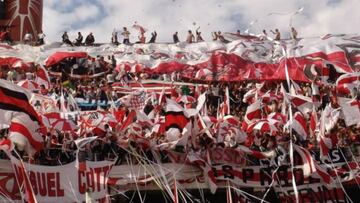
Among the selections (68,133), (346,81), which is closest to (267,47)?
(346,81)

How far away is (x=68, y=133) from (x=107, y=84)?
28.9 ft

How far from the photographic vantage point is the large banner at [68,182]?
51.4 ft

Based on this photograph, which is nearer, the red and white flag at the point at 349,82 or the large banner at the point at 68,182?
the large banner at the point at 68,182

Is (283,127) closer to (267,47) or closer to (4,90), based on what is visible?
(4,90)

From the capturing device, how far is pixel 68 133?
16.9 m

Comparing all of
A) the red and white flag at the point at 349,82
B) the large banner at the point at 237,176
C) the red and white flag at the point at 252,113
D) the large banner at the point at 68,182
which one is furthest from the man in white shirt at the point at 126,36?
the large banner at the point at 68,182

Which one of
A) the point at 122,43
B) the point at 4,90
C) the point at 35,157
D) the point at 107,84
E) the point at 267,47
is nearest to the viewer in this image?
the point at 4,90

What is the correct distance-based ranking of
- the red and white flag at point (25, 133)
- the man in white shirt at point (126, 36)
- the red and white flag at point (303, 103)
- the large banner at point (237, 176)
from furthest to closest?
the man in white shirt at point (126, 36) → the red and white flag at point (303, 103) → the large banner at point (237, 176) → the red and white flag at point (25, 133)

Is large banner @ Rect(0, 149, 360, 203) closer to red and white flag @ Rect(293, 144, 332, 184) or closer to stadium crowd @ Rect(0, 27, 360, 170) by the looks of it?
red and white flag @ Rect(293, 144, 332, 184)

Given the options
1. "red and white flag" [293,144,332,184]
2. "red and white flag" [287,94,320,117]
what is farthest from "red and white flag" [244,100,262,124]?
"red and white flag" [293,144,332,184]

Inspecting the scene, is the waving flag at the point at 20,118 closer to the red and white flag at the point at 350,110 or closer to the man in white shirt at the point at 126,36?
the red and white flag at the point at 350,110

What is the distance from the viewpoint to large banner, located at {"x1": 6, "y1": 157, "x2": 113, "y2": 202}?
1568cm

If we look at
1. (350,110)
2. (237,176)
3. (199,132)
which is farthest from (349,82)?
(199,132)

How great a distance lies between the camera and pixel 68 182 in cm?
1587
